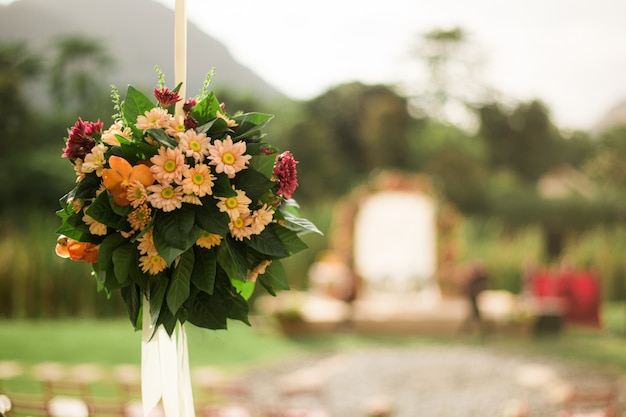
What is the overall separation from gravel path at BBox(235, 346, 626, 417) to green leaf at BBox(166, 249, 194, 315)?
3438 mm

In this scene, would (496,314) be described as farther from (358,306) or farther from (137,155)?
(137,155)

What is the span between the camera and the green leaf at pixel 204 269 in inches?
65.3

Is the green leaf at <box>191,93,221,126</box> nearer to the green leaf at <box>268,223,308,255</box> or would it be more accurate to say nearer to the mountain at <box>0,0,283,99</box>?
the green leaf at <box>268,223,308,255</box>

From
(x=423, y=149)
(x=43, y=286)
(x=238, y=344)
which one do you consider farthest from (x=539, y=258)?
(x=423, y=149)

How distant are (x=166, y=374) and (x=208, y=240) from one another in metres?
0.44

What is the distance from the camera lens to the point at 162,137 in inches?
66.1

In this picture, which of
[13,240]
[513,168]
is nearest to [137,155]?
[13,240]

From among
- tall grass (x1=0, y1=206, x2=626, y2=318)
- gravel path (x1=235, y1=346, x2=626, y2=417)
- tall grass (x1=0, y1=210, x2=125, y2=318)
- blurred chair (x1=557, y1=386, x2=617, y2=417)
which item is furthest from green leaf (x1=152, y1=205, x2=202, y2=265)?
tall grass (x1=0, y1=210, x2=125, y2=318)

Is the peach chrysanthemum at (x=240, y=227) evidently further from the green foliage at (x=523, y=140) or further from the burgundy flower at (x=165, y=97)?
the green foliage at (x=523, y=140)

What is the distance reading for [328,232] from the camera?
1204 centimetres

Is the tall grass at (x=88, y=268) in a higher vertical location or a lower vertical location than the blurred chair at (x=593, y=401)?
higher

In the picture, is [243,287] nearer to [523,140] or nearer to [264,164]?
[264,164]

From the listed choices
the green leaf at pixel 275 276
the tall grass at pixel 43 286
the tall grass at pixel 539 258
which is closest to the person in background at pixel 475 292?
the tall grass at pixel 539 258

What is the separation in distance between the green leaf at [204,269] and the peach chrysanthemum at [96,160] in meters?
0.28
